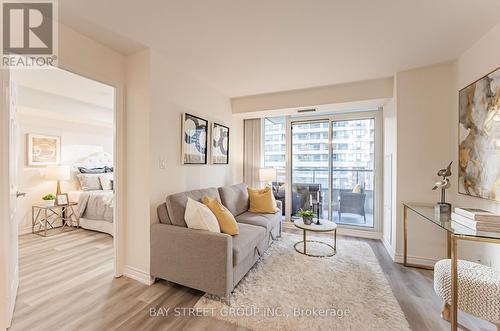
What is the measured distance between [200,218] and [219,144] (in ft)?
5.88

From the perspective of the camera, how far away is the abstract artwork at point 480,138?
1953 mm

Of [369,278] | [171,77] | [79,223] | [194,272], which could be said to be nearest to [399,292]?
[369,278]

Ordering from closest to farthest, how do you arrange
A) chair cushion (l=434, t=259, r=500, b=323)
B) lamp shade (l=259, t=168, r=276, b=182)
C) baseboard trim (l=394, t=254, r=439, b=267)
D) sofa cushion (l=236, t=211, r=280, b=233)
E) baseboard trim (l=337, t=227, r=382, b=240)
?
1. chair cushion (l=434, t=259, r=500, b=323)
2. baseboard trim (l=394, t=254, r=439, b=267)
3. sofa cushion (l=236, t=211, r=280, b=233)
4. baseboard trim (l=337, t=227, r=382, b=240)
5. lamp shade (l=259, t=168, r=276, b=182)

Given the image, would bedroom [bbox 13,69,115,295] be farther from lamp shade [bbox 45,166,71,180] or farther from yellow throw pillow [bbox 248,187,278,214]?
yellow throw pillow [bbox 248,187,278,214]

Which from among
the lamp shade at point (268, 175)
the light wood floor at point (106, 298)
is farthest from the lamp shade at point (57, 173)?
the lamp shade at point (268, 175)

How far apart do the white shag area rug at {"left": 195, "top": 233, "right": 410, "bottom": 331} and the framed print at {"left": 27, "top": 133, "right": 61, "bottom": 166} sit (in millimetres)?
4345

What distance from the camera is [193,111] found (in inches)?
121

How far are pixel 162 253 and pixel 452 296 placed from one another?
2485mm

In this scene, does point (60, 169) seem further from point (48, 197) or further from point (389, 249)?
point (389, 249)

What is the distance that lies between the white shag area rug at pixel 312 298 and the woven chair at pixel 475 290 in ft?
1.37

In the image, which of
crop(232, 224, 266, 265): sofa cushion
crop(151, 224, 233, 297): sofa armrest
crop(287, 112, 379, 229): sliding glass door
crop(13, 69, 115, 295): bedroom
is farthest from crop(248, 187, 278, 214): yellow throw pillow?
crop(13, 69, 115, 295): bedroom

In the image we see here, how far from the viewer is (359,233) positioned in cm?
390

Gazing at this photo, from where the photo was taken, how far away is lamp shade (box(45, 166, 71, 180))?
411 centimetres

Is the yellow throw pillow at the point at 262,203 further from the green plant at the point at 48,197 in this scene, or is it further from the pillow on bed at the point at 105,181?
the green plant at the point at 48,197
